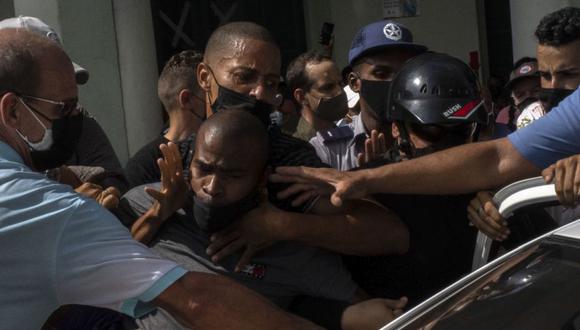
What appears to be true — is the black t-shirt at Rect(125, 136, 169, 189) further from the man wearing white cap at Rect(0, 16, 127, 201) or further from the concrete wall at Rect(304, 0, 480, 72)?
the concrete wall at Rect(304, 0, 480, 72)

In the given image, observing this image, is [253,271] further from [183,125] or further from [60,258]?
[183,125]

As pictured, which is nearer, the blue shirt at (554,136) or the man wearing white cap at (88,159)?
the blue shirt at (554,136)

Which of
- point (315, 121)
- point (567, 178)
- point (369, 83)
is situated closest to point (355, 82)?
point (369, 83)

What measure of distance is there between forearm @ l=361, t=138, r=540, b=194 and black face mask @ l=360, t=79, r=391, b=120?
864 mm

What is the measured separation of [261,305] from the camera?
Answer: 6.10 ft

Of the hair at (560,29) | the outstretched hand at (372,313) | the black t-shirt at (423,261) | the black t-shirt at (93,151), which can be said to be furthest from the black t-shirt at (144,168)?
the hair at (560,29)

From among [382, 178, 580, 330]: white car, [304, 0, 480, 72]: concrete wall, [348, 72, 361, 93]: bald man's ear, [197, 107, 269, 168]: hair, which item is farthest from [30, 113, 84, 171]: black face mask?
[304, 0, 480, 72]: concrete wall

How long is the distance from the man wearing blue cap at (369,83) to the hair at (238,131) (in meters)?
1.09

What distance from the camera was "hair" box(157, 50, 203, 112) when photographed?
373cm

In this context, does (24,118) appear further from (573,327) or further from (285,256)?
(573,327)

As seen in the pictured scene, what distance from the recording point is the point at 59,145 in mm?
2148

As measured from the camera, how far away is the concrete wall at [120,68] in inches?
280

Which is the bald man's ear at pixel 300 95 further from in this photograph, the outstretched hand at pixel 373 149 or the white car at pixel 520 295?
the white car at pixel 520 295

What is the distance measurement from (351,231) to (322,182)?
166 mm
